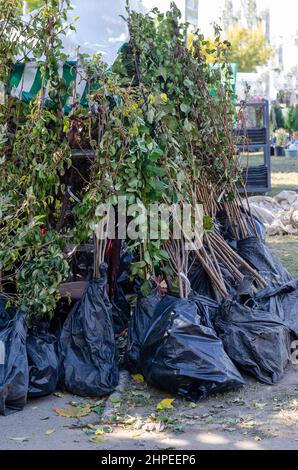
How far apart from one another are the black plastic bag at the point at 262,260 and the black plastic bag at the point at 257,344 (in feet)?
3.77

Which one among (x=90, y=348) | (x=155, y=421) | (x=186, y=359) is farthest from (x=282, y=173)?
(x=155, y=421)

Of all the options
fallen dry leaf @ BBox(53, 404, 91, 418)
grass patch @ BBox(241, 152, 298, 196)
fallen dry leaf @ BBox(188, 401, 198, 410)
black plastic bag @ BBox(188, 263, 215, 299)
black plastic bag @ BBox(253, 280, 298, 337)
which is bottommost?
fallen dry leaf @ BBox(53, 404, 91, 418)

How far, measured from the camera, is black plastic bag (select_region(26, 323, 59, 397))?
4504 mm

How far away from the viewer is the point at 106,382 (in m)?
4.63

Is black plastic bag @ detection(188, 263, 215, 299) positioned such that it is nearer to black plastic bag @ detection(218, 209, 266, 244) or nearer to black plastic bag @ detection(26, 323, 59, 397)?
black plastic bag @ detection(218, 209, 266, 244)

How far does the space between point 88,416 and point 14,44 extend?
2473 millimetres

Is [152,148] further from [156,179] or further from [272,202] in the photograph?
[272,202]

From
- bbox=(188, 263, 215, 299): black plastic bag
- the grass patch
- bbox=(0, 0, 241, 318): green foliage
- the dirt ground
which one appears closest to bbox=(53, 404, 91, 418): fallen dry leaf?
the dirt ground

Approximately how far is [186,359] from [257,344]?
1.97ft

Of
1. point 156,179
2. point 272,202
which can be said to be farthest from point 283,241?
point 156,179

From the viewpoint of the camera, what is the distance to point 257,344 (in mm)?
4793

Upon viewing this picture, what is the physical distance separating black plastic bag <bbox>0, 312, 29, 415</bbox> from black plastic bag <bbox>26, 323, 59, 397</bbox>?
10 cm

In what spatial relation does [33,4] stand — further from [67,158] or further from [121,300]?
[121,300]

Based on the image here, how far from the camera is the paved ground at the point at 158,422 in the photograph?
12.7 feet
